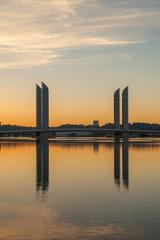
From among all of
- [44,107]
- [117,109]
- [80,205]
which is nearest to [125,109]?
[117,109]

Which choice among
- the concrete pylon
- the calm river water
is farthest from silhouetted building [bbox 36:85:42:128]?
the calm river water

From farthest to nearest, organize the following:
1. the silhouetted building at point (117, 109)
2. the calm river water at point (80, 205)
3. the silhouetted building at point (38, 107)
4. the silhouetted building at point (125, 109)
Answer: the silhouetted building at point (117, 109) → the silhouetted building at point (125, 109) → the silhouetted building at point (38, 107) → the calm river water at point (80, 205)

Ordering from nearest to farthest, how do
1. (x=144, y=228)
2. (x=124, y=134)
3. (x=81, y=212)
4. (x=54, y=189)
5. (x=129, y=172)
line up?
(x=144, y=228), (x=81, y=212), (x=54, y=189), (x=129, y=172), (x=124, y=134)

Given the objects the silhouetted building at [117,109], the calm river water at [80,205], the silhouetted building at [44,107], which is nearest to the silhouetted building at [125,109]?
the silhouetted building at [117,109]

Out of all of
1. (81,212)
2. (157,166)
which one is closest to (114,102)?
(157,166)

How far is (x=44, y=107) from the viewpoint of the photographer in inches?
5527

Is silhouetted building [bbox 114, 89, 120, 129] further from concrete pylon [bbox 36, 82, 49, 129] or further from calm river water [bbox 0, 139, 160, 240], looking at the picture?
calm river water [bbox 0, 139, 160, 240]

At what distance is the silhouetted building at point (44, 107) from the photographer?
452 ft

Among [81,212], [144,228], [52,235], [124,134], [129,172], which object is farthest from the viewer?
[124,134]

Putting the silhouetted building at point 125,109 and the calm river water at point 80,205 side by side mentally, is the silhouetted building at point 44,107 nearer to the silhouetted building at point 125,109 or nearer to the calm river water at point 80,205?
the silhouetted building at point 125,109

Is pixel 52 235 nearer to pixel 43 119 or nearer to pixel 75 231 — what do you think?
pixel 75 231

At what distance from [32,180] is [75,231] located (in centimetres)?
1610

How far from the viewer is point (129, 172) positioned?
37719mm

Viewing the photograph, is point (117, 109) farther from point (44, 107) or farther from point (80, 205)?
point (80, 205)
